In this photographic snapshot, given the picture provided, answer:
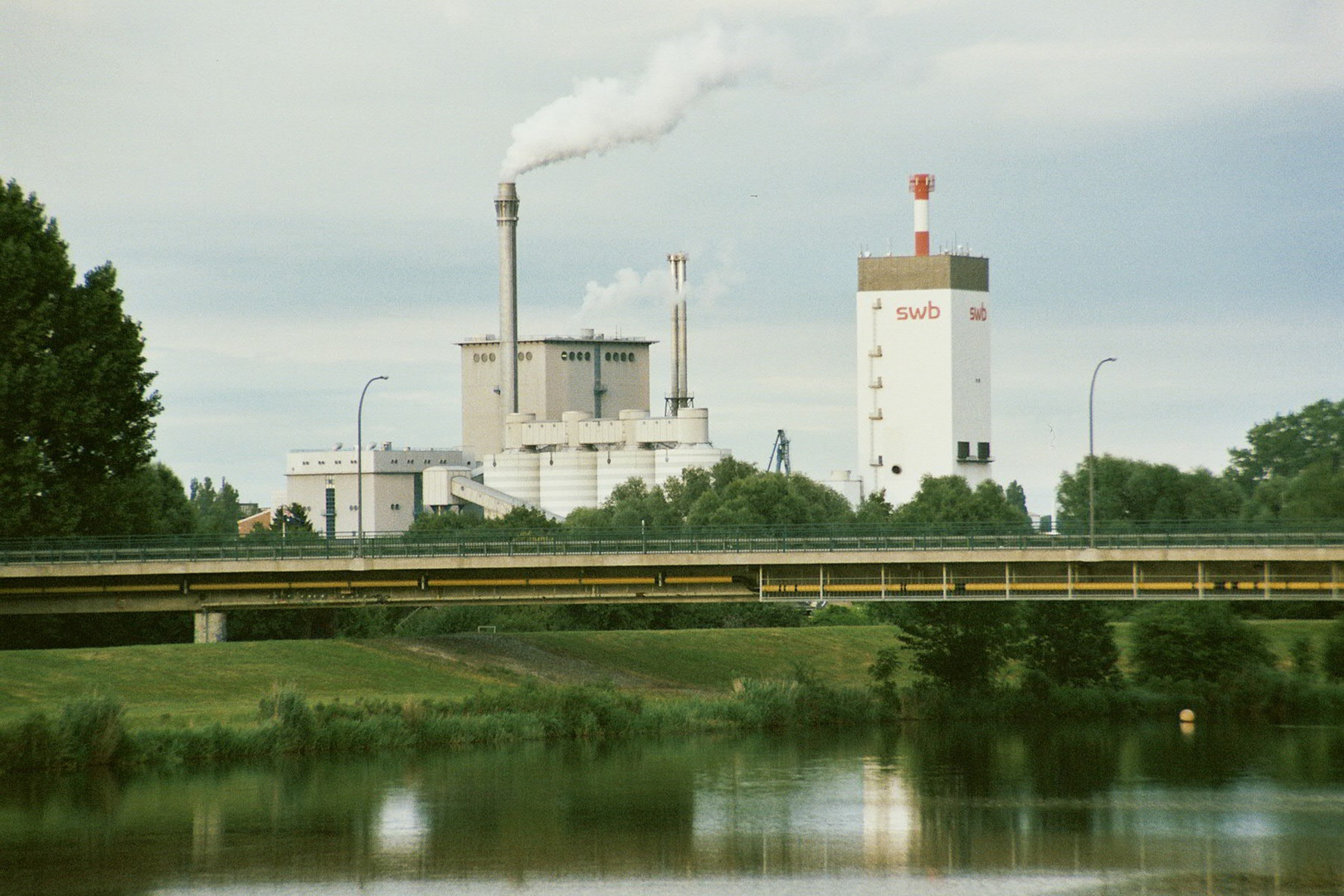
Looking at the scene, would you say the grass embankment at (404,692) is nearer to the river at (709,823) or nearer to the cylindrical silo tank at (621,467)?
the river at (709,823)

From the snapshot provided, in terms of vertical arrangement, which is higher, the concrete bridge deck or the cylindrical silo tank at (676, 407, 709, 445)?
the cylindrical silo tank at (676, 407, 709, 445)

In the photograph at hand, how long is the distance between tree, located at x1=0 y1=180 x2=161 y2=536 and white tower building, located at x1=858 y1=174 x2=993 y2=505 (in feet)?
346

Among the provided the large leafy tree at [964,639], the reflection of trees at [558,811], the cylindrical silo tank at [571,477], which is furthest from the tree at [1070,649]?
the cylindrical silo tank at [571,477]

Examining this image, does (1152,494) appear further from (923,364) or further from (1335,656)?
(1335,656)

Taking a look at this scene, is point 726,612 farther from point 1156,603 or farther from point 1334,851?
point 1334,851

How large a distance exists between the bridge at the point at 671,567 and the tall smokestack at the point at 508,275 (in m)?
100

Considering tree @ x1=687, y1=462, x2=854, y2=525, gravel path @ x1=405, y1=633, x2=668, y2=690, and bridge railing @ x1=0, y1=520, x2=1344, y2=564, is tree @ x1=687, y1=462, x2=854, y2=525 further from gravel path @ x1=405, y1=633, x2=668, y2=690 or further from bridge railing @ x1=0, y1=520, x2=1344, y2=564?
bridge railing @ x1=0, y1=520, x2=1344, y2=564

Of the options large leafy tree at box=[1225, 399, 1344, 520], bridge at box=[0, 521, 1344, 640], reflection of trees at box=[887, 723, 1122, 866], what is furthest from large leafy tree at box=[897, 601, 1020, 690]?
large leafy tree at box=[1225, 399, 1344, 520]

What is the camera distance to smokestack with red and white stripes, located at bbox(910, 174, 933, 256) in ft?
583

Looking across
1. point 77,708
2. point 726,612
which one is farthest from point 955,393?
point 77,708

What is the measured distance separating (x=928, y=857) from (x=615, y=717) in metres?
26.9

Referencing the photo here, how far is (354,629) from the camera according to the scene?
101062 mm

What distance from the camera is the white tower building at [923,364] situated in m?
180

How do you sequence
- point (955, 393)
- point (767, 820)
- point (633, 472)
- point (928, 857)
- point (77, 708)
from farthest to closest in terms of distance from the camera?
point (633, 472) < point (955, 393) < point (77, 708) < point (767, 820) < point (928, 857)
